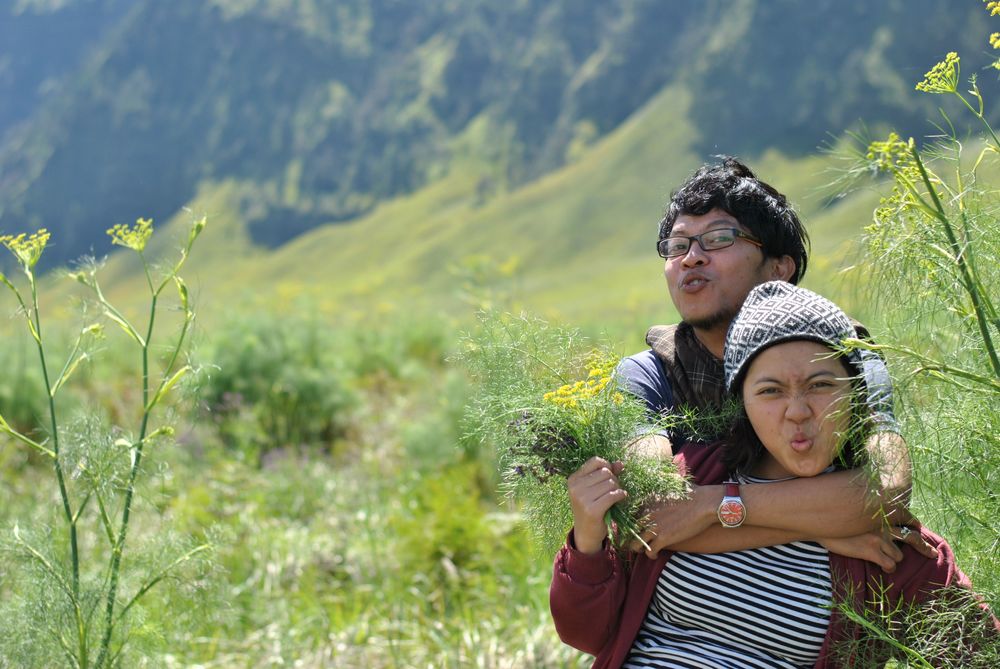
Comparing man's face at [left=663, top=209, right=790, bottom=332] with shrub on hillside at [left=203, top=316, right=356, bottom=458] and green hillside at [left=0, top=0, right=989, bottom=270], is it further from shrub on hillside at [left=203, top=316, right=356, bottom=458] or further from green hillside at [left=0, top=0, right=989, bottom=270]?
green hillside at [left=0, top=0, right=989, bottom=270]

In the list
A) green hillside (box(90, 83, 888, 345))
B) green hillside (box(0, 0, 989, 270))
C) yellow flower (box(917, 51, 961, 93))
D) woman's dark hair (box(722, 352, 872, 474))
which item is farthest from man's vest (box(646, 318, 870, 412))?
green hillside (box(0, 0, 989, 270))

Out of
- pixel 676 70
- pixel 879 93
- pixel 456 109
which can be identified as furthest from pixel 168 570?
pixel 456 109

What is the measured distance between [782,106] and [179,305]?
141090mm

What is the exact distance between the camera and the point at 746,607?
2.20 meters

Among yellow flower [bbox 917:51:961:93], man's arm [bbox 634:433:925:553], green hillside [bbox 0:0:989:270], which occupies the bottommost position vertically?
man's arm [bbox 634:433:925:553]

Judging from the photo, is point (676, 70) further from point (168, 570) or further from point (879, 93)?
point (168, 570)

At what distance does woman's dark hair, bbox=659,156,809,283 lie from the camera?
8.28 ft

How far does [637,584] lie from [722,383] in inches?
20.5

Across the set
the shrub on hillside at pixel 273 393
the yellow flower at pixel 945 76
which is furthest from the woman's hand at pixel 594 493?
the shrub on hillside at pixel 273 393

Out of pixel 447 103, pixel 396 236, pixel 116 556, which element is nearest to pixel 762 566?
pixel 116 556

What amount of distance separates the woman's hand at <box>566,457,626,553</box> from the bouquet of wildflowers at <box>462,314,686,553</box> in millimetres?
27

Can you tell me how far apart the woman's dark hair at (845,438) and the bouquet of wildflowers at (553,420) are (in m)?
0.17

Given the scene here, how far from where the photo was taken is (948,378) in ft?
6.56

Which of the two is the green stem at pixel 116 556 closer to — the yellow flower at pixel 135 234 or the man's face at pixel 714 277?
the yellow flower at pixel 135 234
